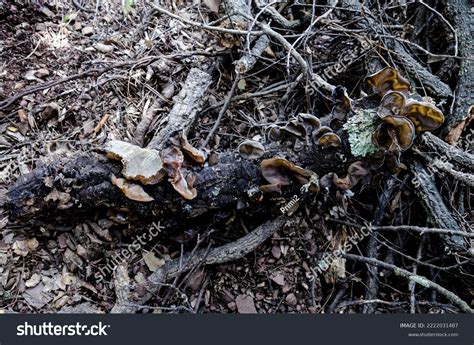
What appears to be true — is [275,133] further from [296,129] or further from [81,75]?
[81,75]

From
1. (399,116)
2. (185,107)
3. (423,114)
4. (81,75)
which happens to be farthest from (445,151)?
(81,75)

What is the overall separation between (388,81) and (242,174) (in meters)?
0.96

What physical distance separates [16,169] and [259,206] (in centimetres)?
161

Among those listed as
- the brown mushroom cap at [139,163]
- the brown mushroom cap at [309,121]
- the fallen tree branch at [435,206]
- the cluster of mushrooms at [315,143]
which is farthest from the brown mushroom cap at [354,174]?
the brown mushroom cap at [139,163]

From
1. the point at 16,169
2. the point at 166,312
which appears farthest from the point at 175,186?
the point at 16,169

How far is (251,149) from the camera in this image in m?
2.46

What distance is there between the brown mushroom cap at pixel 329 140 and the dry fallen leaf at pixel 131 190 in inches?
39.2

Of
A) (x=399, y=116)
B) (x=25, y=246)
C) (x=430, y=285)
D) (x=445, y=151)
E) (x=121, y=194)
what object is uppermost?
(x=399, y=116)

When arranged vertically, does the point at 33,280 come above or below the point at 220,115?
below

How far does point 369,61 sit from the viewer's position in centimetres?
299

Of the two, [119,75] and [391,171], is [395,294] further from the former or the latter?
[119,75]

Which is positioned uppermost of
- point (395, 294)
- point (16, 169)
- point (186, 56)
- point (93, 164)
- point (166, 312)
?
point (186, 56)

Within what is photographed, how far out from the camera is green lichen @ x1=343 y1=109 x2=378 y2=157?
2334 mm

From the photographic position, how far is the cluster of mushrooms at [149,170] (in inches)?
90.7
